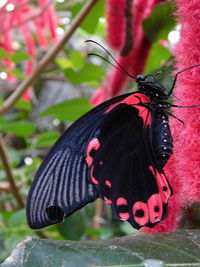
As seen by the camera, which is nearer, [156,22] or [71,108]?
[156,22]

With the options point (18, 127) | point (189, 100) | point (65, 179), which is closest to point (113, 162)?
point (65, 179)

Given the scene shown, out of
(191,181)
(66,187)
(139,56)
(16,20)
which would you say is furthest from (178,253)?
(16,20)

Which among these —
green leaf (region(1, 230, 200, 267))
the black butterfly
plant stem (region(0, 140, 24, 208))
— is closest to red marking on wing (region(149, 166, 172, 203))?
the black butterfly

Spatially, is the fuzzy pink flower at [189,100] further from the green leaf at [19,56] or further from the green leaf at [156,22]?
the green leaf at [19,56]

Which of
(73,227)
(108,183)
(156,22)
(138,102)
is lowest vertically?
(73,227)

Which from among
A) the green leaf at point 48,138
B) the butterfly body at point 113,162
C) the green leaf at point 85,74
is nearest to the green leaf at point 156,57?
the green leaf at point 85,74

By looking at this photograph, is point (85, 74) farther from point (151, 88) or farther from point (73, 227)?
point (151, 88)

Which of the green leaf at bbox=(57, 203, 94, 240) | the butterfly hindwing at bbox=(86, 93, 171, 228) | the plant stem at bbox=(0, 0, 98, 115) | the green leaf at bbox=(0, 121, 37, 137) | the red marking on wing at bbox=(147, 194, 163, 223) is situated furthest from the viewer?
the green leaf at bbox=(0, 121, 37, 137)

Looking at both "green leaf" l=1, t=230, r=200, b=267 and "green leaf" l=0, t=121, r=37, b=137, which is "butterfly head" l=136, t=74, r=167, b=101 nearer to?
"green leaf" l=1, t=230, r=200, b=267
